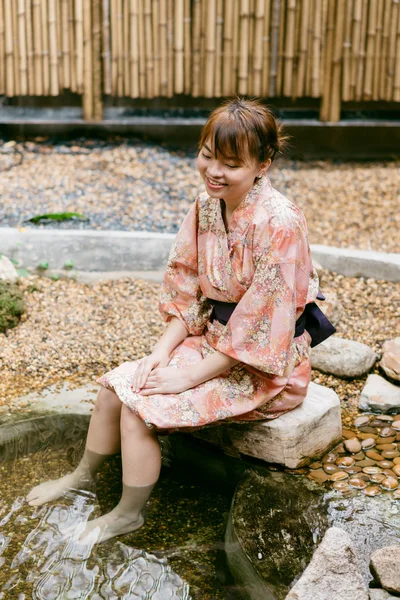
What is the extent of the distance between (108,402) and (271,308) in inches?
27.9

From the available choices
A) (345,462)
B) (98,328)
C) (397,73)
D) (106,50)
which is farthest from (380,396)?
(106,50)

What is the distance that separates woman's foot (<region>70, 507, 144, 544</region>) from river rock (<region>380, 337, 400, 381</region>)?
1459 millimetres

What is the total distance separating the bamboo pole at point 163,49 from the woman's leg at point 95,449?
4227mm

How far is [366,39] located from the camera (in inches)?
252

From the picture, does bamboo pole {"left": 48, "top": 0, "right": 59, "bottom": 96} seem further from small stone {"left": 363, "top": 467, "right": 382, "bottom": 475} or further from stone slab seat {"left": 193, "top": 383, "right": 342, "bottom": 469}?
small stone {"left": 363, "top": 467, "right": 382, "bottom": 475}

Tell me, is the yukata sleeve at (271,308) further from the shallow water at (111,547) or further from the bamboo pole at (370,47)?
the bamboo pole at (370,47)

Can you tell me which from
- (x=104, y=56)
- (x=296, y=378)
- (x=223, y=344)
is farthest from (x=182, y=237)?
(x=104, y=56)

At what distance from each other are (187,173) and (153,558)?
13.4ft

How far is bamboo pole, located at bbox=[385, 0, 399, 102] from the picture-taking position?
632cm

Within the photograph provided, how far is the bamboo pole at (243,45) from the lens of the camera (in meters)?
6.26

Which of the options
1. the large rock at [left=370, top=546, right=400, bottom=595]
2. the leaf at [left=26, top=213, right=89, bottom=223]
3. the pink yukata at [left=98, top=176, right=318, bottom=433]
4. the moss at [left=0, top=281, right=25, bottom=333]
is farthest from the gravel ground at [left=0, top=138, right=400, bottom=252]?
the large rock at [left=370, top=546, right=400, bottom=595]

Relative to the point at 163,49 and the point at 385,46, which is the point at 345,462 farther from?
the point at 385,46

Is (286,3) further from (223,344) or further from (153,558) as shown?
(153,558)

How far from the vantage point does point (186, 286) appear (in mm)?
2889
